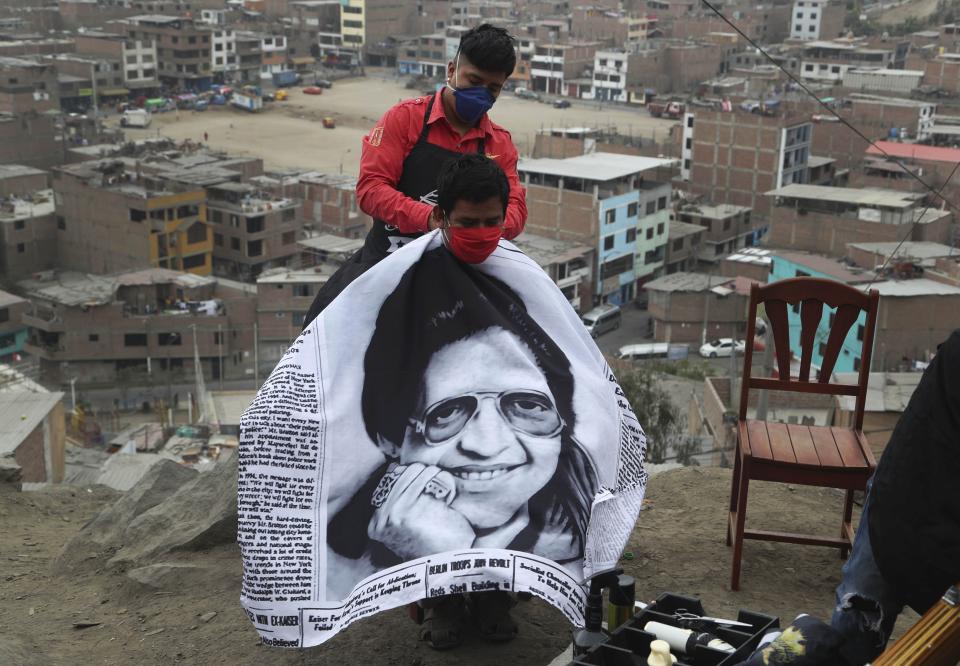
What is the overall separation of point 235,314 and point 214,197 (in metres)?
6.83

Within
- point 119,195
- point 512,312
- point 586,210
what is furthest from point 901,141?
point 512,312

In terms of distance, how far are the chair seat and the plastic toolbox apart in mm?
741

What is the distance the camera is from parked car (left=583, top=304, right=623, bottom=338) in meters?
25.1

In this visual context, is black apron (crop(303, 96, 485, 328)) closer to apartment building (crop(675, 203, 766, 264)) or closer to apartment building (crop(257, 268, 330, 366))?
apartment building (crop(257, 268, 330, 366))

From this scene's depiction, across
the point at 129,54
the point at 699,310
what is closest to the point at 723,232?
the point at 699,310

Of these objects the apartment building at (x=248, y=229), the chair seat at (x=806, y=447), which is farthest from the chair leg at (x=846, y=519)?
the apartment building at (x=248, y=229)

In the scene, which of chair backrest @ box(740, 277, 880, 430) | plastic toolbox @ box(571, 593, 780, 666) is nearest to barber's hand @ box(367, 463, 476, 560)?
plastic toolbox @ box(571, 593, 780, 666)

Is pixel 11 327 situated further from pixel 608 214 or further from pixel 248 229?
pixel 608 214

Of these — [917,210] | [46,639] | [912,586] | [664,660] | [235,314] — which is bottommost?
[235,314]

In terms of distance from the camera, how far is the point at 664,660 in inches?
97.0

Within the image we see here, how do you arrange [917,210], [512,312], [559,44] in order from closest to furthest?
[512,312], [917,210], [559,44]

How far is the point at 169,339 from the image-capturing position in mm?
21688

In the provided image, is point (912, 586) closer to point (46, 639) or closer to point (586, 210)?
point (46, 639)

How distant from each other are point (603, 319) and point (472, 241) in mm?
22553
